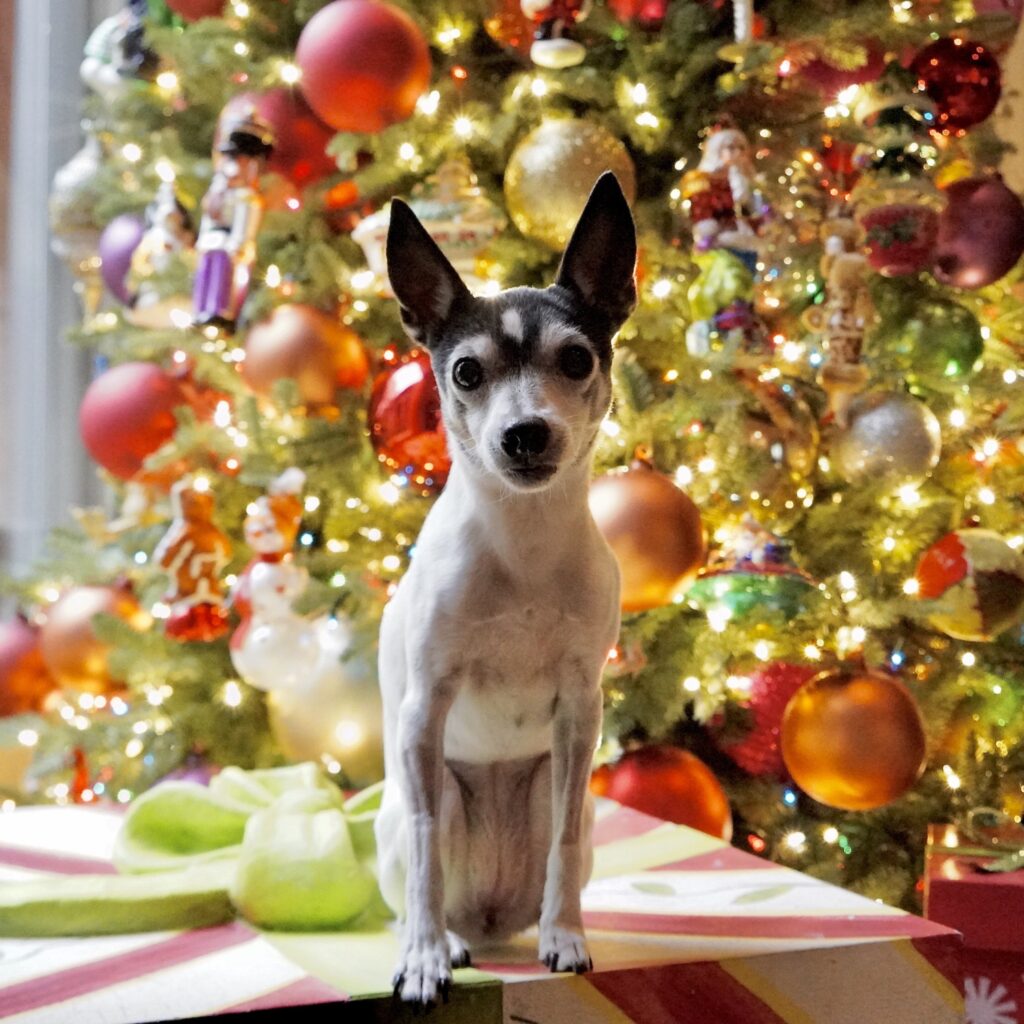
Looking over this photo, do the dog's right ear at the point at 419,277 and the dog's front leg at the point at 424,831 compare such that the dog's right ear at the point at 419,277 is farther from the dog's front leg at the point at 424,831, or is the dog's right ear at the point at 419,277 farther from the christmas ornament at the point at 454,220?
the christmas ornament at the point at 454,220

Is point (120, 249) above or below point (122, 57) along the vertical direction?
below

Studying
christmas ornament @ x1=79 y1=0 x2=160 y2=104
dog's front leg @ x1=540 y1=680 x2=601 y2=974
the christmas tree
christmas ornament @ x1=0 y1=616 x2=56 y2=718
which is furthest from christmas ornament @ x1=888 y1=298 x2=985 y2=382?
christmas ornament @ x1=0 y1=616 x2=56 y2=718

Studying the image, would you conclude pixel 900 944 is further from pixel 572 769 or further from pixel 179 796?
pixel 179 796

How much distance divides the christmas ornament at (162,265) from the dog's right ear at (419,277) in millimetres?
1159

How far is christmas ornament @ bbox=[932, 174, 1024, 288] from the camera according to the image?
73.1 inches

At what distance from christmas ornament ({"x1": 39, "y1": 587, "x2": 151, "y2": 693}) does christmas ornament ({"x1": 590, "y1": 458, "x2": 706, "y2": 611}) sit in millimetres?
1046

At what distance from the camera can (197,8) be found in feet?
7.21

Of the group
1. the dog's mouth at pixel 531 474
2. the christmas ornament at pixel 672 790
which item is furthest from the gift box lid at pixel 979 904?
the dog's mouth at pixel 531 474

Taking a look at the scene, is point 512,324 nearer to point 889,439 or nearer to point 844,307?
point 844,307

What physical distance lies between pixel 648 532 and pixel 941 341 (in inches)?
26.2

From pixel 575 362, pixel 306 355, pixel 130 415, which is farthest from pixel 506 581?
pixel 130 415

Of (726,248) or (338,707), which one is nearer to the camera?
(726,248)

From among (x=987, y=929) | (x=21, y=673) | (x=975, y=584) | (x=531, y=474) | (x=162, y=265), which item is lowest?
(x=987, y=929)

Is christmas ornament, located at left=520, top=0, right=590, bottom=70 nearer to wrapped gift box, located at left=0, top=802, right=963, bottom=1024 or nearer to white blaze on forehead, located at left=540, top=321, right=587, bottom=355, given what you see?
white blaze on forehead, located at left=540, top=321, right=587, bottom=355
